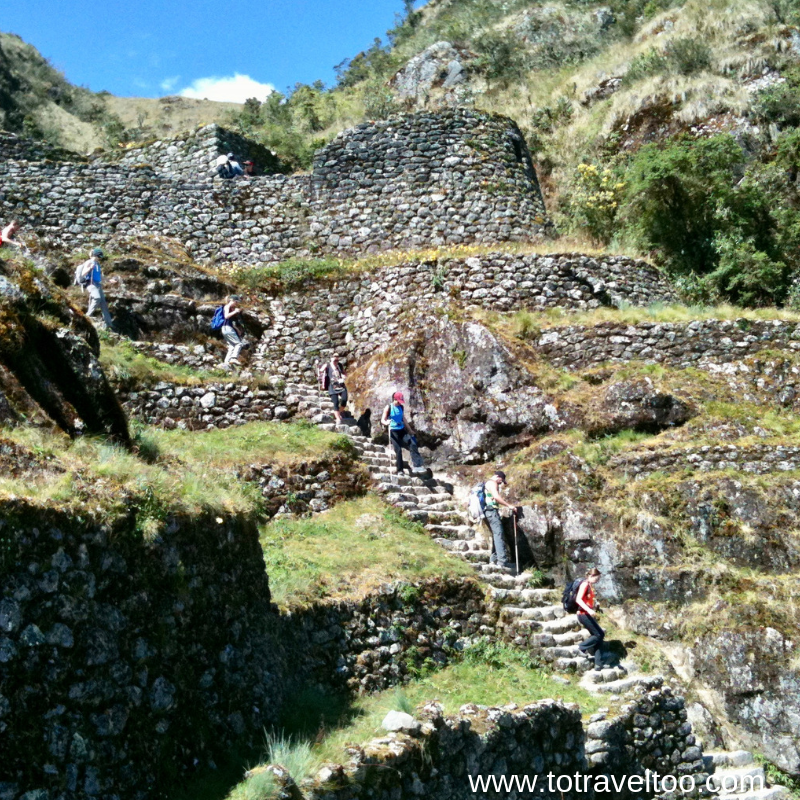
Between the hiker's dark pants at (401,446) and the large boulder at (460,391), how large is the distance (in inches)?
21.0

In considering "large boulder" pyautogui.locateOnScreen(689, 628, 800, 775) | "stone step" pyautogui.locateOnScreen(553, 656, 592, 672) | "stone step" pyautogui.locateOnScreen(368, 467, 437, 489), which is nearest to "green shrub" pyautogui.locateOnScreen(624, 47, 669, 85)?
"stone step" pyautogui.locateOnScreen(368, 467, 437, 489)

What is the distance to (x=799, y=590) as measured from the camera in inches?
422

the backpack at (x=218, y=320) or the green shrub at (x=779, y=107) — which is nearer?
the backpack at (x=218, y=320)

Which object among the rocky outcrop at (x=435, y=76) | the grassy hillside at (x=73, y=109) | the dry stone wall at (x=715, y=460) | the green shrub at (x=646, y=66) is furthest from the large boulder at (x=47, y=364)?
the rocky outcrop at (x=435, y=76)

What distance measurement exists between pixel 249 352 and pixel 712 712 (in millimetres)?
10997

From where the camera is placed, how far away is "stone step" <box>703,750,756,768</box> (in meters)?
10.1

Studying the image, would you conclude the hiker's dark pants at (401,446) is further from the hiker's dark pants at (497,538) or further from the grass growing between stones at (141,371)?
the grass growing between stones at (141,371)

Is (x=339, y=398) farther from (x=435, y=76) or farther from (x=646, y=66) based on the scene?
(x=435, y=76)

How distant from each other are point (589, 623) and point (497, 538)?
6.71ft

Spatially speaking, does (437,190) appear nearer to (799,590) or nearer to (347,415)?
(347,415)

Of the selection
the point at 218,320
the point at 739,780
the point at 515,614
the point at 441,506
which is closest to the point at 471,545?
the point at 441,506

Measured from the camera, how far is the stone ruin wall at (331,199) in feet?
66.8

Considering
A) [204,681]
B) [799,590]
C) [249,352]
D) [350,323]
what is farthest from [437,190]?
[204,681]

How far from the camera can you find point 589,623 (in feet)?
35.0
